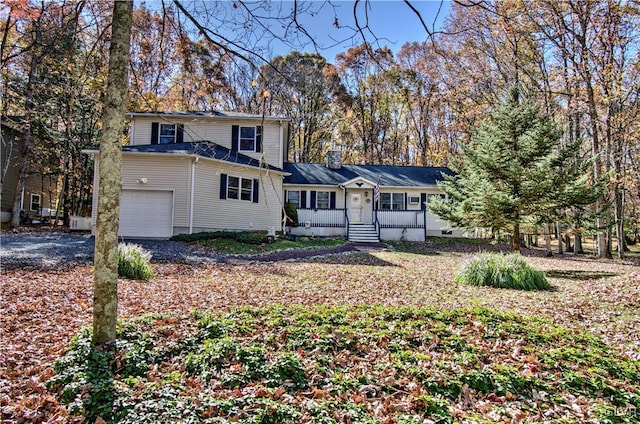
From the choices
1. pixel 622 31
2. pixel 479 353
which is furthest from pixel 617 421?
pixel 622 31

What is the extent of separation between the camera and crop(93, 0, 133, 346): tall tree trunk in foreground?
325 cm

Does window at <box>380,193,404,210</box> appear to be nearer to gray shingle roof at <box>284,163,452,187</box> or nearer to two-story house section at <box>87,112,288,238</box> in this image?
gray shingle roof at <box>284,163,452,187</box>

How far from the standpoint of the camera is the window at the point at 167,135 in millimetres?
18234

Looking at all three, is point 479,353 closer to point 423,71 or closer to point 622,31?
point 622,31

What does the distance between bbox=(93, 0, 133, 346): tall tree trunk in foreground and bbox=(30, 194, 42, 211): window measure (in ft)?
90.2

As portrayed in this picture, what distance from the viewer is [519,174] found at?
11156 millimetres

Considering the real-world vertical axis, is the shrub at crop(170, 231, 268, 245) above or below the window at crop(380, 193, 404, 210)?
below

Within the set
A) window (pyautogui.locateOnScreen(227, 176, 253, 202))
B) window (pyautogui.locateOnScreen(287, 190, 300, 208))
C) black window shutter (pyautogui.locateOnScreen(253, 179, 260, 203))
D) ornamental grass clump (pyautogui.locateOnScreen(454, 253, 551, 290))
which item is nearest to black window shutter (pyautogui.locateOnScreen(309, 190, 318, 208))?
window (pyautogui.locateOnScreen(287, 190, 300, 208))

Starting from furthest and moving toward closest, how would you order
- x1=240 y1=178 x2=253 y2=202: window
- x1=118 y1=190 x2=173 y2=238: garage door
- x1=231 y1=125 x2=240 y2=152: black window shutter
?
x1=231 y1=125 x2=240 y2=152: black window shutter → x1=240 y1=178 x2=253 y2=202: window → x1=118 y1=190 x2=173 y2=238: garage door

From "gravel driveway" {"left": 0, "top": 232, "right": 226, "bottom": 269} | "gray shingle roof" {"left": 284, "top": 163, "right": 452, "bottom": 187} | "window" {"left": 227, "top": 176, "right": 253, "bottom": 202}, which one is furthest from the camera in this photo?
"gray shingle roof" {"left": 284, "top": 163, "right": 452, "bottom": 187}

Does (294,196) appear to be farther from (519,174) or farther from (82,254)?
(519,174)

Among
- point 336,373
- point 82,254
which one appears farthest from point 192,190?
point 336,373

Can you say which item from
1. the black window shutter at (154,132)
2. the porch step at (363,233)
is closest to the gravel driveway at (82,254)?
the porch step at (363,233)

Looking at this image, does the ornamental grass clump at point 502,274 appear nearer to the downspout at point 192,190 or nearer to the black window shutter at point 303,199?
the downspout at point 192,190
